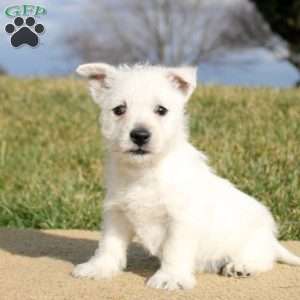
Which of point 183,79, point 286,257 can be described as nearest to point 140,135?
point 183,79

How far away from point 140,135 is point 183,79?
0.63m

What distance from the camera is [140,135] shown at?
4.11m

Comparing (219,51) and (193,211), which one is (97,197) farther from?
(219,51)

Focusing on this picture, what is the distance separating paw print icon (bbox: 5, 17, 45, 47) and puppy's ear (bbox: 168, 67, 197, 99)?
237 cm

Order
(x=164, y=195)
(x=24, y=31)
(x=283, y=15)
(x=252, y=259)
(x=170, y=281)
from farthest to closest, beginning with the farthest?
(x=283, y=15) → (x=24, y=31) → (x=252, y=259) → (x=164, y=195) → (x=170, y=281)

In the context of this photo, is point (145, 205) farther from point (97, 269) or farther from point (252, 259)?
point (252, 259)

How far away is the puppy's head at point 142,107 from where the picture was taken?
416cm

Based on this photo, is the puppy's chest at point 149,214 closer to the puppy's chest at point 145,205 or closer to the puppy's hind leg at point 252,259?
the puppy's chest at point 145,205

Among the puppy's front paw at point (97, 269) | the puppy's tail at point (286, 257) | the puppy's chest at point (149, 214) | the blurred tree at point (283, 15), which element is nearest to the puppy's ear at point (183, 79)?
the puppy's chest at point (149, 214)

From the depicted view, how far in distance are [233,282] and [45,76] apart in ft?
42.9

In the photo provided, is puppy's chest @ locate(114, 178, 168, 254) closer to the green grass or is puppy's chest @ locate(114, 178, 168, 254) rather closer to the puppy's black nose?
the puppy's black nose

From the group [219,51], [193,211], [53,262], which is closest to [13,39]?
[53,262]

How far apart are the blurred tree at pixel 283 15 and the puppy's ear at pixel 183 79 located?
2554 centimetres

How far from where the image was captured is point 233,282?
447 centimetres
